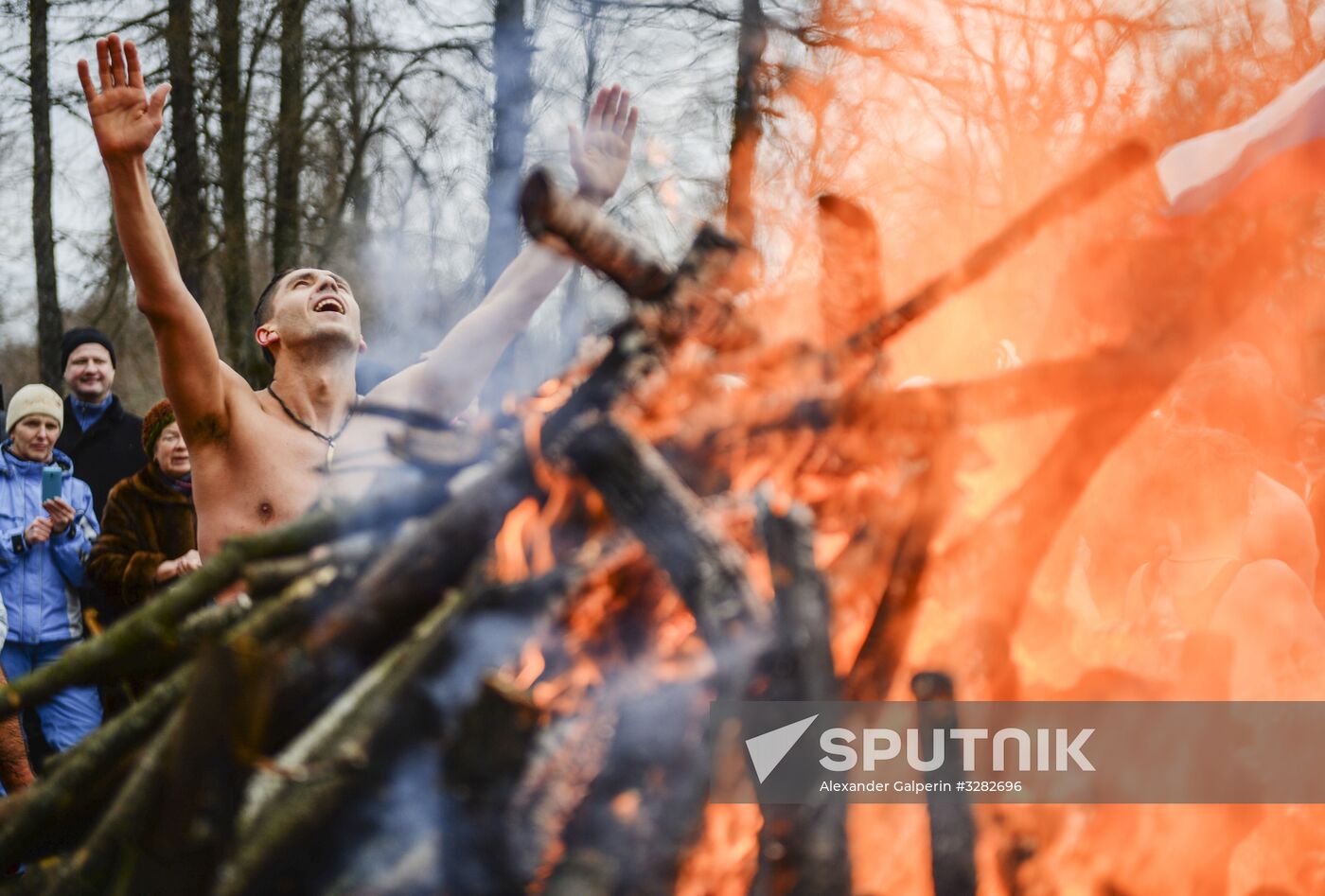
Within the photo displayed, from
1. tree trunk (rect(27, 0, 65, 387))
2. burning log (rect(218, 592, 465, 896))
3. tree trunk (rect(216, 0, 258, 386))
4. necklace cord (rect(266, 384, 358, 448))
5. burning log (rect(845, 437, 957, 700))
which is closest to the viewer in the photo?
burning log (rect(218, 592, 465, 896))

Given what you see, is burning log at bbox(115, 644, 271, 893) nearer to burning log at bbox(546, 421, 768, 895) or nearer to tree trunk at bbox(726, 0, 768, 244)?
burning log at bbox(546, 421, 768, 895)

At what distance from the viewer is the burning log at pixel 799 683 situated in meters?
1.75

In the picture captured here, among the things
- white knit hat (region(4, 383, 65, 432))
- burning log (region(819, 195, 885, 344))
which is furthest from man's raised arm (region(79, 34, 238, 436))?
white knit hat (region(4, 383, 65, 432))

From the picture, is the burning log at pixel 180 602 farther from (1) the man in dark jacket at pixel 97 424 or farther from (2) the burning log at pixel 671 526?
(1) the man in dark jacket at pixel 97 424

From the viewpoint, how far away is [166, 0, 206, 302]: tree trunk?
8.68 m

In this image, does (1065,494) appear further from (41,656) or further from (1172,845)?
(41,656)

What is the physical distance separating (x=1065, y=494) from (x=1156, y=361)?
14.4 inches

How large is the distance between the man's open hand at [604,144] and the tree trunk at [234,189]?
6738mm

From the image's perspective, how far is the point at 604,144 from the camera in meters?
2.88

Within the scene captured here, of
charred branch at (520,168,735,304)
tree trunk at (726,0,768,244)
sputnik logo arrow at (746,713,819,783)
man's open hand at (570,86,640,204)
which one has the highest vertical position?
tree trunk at (726,0,768,244)

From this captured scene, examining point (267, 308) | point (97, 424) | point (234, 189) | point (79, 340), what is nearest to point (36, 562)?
point (97, 424)

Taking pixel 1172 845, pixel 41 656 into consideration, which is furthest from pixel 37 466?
pixel 1172 845

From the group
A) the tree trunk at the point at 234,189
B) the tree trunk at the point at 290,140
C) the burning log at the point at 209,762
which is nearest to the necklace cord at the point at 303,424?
the burning log at the point at 209,762

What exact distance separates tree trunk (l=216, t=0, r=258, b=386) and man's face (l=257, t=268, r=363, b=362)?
6.08m
